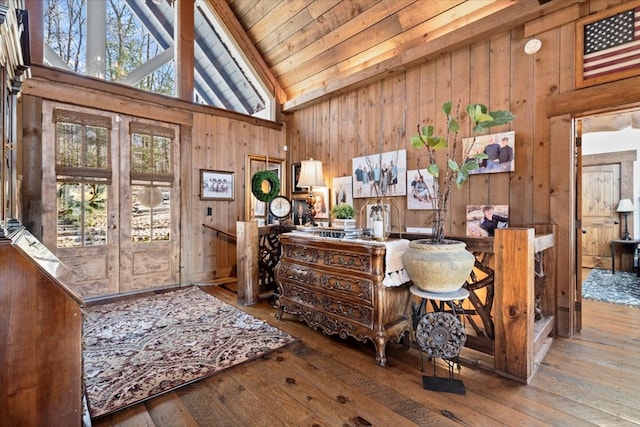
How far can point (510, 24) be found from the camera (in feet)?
9.49

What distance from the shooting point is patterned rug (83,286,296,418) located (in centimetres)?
197

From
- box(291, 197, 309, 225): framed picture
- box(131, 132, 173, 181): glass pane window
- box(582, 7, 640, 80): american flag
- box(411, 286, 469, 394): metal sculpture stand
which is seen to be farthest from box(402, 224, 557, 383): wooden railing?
box(131, 132, 173, 181): glass pane window

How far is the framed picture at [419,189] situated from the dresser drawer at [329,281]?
1673 mm

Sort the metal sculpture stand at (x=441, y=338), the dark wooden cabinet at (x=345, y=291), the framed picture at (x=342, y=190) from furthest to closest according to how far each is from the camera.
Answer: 1. the framed picture at (x=342, y=190)
2. the dark wooden cabinet at (x=345, y=291)
3. the metal sculpture stand at (x=441, y=338)

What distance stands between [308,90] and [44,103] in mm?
3627

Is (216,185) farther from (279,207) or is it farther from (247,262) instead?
(247,262)

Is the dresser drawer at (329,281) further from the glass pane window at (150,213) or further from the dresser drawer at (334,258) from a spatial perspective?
the glass pane window at (150,213)

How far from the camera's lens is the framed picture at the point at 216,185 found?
482cm

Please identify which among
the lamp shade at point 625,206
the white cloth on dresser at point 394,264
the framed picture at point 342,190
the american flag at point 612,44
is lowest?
the white cloth on dresser at point 394,264

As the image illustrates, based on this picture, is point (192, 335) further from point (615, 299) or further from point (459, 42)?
point (615, 299)

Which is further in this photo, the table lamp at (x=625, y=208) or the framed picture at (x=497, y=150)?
the table lamp at (x=625, y=208)

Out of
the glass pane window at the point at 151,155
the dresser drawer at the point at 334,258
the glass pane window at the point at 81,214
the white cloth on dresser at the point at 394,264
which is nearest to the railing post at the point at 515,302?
the white cloth on dresser at the point at 394,264

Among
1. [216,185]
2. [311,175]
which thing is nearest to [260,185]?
[311,175]

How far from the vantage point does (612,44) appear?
8.09 feet
